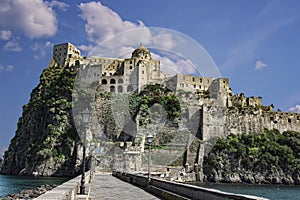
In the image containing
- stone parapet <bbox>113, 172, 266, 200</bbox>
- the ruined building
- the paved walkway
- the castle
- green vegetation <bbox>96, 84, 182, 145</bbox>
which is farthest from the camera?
the castle

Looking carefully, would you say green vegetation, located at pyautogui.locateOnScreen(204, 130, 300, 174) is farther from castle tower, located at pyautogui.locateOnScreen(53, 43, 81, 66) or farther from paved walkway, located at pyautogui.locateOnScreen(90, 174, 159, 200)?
castle tower, located at pyautogui.locateOnScreen(53, 43, 81, 66)

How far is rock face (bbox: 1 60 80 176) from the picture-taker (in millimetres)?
53125

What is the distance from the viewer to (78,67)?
6750 cm

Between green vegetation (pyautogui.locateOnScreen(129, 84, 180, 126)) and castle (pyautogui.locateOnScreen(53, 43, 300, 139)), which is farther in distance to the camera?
castle (pyautogui.locateOnScreen(53, 43, 300, 139))

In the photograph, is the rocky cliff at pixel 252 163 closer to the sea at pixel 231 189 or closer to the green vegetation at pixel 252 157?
the green vegetation at pixel 252 157

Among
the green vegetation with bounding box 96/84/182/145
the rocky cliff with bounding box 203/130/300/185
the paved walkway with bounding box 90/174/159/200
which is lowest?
the paved walkway with bounding box 90/174/159/200

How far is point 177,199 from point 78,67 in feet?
196

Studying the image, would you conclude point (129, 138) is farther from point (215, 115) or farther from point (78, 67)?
point (78, 67)

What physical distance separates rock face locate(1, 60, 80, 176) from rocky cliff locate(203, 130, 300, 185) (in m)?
21.2

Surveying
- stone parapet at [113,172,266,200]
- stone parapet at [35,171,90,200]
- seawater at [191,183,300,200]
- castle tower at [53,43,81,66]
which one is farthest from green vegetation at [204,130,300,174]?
stone parapet at [35,171,90,200]

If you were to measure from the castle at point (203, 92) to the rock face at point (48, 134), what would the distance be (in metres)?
6.50

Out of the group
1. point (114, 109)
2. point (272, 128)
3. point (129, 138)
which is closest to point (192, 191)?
point (129, 138)

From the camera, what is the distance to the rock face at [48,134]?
53.1 meters

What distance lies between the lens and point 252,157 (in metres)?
53.6
